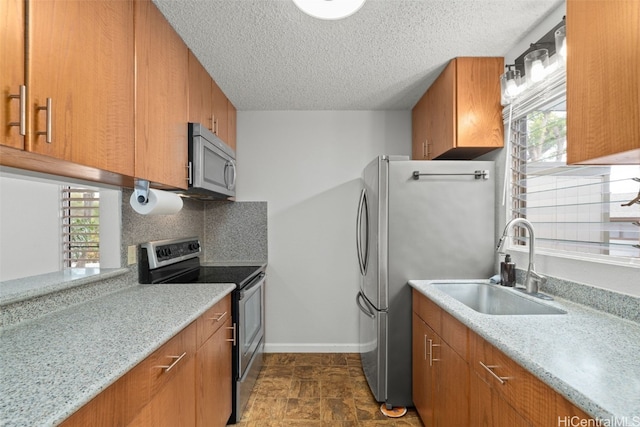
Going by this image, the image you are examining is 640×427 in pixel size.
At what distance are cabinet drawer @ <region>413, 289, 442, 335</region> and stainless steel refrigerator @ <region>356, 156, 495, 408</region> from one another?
0.36ft

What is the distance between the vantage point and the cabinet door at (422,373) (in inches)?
72.1

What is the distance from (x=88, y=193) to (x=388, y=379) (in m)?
2.13

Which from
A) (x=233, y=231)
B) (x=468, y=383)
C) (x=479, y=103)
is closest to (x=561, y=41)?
(x=479, y=103)

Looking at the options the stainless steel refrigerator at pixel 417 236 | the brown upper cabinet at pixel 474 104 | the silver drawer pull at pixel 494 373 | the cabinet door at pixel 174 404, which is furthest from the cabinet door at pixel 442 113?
the cabinet door at pixel 174 404

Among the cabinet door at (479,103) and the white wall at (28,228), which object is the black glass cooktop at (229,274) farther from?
the cabinet door at (479,103)

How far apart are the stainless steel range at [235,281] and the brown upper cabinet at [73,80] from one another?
86cm

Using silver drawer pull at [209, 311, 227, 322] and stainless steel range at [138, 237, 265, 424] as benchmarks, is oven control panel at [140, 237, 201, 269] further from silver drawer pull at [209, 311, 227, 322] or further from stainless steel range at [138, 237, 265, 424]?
silver drawer pull at [209, 311, 227, 322]

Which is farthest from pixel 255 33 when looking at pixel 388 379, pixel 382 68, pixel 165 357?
pixel 388 379

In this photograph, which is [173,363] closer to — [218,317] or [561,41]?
[218,317]

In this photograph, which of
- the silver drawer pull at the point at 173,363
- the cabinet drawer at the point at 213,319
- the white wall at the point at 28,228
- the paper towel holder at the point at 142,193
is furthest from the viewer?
the paper towel holder at the point at 142,193

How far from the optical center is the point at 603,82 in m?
1.02

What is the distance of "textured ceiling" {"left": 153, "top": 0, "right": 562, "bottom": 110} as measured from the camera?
5.35 feet

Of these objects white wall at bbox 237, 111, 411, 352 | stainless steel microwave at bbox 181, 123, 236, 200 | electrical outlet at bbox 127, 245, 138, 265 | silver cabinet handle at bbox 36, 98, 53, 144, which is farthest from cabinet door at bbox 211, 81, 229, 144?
silver cabinet handle at bbox 36, 98, 53, 144

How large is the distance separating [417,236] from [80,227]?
1.94m
